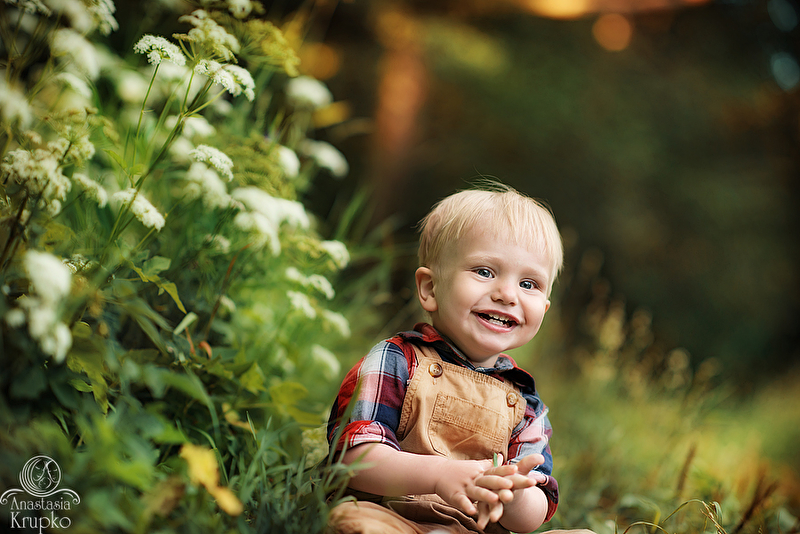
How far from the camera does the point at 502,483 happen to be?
3.47 feet

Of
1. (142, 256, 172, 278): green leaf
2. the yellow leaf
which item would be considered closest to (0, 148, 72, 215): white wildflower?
(142, 256, 172, 278): green leaf

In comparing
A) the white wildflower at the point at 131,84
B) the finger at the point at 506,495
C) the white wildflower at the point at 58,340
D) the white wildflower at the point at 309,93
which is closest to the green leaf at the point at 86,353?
the white wildflower at the point at 58,340

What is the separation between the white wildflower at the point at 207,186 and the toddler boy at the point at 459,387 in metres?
0.59

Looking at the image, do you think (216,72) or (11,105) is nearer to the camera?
(11,105)

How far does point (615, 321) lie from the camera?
3.04m

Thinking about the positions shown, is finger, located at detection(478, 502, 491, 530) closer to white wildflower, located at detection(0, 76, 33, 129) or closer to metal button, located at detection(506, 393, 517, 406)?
metal button, located at detection(506, 393, 517, 406)

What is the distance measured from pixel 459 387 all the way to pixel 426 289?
0.29 meters

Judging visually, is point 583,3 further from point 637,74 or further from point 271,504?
point 271,504

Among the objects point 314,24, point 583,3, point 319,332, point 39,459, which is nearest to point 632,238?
point 583,3

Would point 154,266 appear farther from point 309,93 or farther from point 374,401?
point 309,93

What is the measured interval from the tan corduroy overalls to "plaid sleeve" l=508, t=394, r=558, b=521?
1.1 inches

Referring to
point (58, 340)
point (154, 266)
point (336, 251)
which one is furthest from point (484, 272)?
point (58, 340)

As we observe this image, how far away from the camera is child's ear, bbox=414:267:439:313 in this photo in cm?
144

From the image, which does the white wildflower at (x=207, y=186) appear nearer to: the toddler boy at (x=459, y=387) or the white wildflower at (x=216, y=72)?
the white wildflower at (x=216, y=72)
